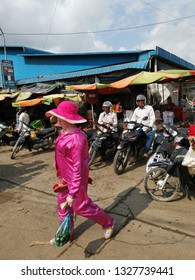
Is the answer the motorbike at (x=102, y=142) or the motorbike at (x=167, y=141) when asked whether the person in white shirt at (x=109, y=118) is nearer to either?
the motorbike at (x=102, y=142)

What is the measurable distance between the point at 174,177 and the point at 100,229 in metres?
1.53

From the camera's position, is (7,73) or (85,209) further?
(7,73)

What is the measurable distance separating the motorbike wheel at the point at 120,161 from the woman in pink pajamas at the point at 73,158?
2.57m

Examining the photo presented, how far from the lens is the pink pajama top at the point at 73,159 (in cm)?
236

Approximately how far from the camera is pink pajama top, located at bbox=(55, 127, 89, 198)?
236 cm

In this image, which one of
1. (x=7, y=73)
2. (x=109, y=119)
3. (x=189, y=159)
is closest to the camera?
(x=189, y=159)

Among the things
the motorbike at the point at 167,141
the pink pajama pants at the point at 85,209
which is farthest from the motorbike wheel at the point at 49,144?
the pink pajama pants at the point at 85,209

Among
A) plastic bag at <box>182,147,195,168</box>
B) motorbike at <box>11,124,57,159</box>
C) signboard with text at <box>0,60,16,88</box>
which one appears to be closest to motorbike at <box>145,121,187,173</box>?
plastic bag at <box>182,147,195,168</box>

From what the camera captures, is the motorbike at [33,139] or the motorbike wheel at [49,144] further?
the motorbike wheel at [49,144]

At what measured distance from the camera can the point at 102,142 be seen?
5.83 meters

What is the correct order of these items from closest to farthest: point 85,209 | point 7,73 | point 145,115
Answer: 1. point 85,209
2. point 145,115
3. point 7,73

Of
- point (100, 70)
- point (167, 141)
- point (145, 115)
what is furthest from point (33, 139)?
point (100, 70)

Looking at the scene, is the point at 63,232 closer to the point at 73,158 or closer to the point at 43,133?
the point at 73,158

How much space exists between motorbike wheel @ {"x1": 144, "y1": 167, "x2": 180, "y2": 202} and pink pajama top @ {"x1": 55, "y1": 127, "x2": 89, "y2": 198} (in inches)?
65.2
